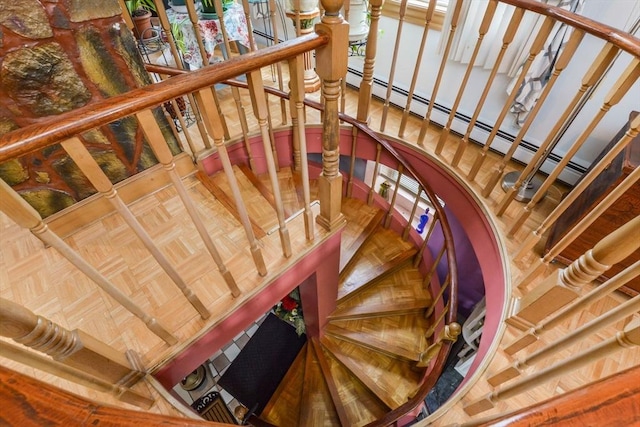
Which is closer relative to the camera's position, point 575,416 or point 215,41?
point 575,416

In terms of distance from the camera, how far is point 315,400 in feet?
9.95

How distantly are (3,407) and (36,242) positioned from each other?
1.67 metres

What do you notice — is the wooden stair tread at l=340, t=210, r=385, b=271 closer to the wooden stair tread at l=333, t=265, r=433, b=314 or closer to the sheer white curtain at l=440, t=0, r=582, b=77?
the wooden stair tread at l=333, t=265, r=433, b=314

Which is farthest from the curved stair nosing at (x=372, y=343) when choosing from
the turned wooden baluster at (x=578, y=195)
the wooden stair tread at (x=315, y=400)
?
the turned wooden baluster at (x=578, y=195)

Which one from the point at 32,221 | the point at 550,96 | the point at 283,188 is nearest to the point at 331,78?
the point at 32,221

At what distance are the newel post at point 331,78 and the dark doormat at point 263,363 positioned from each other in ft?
9.66

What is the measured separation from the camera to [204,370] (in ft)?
12.2

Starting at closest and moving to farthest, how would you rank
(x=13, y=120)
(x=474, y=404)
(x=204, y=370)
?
(x=474, y=404)
(x=13, y=120)
(x=204, y=370)

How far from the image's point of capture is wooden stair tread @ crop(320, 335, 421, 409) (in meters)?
2.68

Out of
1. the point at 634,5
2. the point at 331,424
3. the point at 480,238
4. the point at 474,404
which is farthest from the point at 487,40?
the point at 331,424

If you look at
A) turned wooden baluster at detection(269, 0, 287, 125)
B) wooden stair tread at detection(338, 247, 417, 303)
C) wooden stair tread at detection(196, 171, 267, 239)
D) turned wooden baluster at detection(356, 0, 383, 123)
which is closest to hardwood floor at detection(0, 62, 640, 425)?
wooden stair tread at detection(196, 171, 267, 239)

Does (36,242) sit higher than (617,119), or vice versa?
(617,119)

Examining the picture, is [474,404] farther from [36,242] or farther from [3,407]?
[36,242]

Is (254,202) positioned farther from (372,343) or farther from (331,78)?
(372,343)
